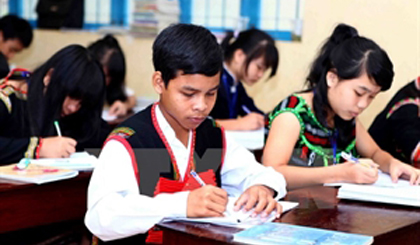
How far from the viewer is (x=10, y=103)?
2.47 m

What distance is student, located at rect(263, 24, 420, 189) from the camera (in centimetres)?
203

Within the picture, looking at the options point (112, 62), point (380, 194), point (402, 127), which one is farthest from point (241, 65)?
point (380, 194)

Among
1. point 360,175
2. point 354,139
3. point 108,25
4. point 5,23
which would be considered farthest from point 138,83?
point 360,175

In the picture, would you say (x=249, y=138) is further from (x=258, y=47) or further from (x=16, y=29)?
(x=16, y=29)

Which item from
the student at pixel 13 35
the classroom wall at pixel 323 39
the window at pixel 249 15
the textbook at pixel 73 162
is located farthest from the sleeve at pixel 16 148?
the student at pixel 13 35

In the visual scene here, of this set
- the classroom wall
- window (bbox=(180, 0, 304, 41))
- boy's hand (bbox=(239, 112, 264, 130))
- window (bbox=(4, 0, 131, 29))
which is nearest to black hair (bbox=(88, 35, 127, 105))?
the classroom wall

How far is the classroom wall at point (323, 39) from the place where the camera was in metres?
3.04

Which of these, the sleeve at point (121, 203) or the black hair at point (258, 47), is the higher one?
the black hair at point (258, 47)

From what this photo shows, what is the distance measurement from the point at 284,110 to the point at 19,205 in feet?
2.94

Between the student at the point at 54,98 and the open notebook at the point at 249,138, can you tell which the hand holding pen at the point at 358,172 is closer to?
the open notebook at the point at 249,138

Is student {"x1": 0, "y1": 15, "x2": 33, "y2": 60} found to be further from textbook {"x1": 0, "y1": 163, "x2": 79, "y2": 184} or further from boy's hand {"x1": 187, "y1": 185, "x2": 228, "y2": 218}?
boy's hand {"x1": 187, "y1": 185, "x2": 228, "y2": 218}

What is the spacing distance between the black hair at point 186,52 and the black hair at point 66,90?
97cm

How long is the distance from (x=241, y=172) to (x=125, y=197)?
0.44 m

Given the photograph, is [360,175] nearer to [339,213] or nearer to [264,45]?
[339,213]
